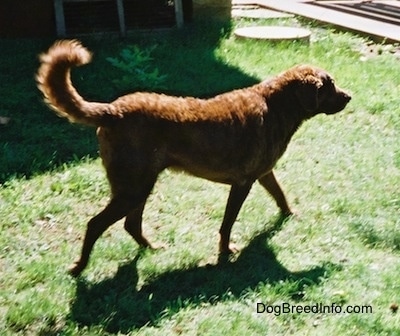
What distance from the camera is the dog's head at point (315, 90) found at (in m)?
4.80

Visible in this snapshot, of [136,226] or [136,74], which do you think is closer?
[136,226]

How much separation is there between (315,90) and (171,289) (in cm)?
159

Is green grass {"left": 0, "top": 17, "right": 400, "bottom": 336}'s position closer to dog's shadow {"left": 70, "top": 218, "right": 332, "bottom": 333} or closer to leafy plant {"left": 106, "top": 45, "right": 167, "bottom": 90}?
dog's shadow {"left": 70, "top": 218, "right": 332, "bottom": 333}

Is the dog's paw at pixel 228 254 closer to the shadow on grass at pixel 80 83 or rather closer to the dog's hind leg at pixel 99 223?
the dog's hind leg at pixel 99 223

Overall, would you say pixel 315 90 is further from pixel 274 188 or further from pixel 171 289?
pixel 171 289

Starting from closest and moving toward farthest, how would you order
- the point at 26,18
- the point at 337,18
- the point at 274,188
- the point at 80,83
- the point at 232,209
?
the point at 232,209
the point at 274,188
the point at 80,83
the point at 26,18
the point at 337,18

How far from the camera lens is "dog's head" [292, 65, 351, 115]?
4805mm

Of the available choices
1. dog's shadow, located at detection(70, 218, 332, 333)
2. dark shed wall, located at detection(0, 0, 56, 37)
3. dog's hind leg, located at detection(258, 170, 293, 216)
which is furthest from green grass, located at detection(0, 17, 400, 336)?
dark shed wall, located at detection(0, 0, 56, 37)

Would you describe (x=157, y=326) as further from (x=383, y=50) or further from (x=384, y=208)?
(x=383, y=50)

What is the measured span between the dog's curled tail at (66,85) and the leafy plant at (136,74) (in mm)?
3010

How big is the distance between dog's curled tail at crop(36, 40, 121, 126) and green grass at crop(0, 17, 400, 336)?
0.95 meters

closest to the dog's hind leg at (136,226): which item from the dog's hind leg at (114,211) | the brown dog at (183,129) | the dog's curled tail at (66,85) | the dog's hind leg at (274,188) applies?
the brown dog at (183,129)

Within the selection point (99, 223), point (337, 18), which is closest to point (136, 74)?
point (99, 223)

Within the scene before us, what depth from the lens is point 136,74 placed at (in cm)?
740
